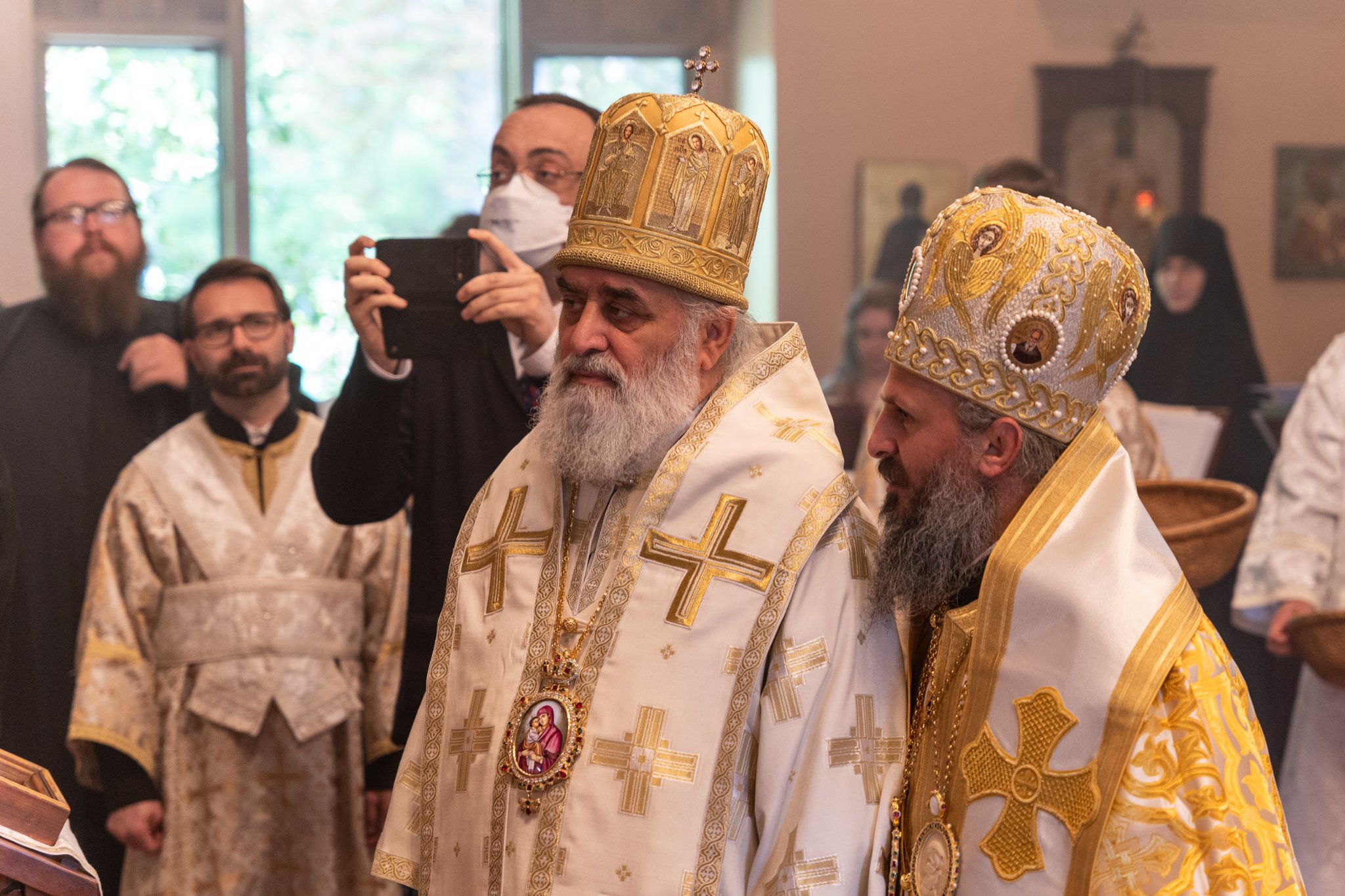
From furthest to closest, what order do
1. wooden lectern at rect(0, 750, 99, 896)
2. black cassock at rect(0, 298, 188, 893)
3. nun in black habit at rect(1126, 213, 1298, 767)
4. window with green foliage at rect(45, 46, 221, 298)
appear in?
nun in black habit at rect(1126, 213, 1298, 767) < window with green foliage at rect(45, 46, 221, 298) < black cassock at rect(0, 298, 188, 893) < wooden lectern at rect(0, 750, 99, 896)

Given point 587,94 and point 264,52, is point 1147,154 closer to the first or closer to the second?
point 587,94

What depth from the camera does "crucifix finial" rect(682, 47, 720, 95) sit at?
2346 mm

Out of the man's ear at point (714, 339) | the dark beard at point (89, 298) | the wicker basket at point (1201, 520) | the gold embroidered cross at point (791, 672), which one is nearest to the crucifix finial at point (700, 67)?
the man's ear at point (714, 339)

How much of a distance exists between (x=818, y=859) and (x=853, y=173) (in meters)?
4.93

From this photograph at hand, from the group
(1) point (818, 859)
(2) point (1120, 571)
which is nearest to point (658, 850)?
(1) point (818, 859)

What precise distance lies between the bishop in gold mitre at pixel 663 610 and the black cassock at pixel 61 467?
2174 mm

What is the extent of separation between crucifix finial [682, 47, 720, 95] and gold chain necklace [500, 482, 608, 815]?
0.88 metres

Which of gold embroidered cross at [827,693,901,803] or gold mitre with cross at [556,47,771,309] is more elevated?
gold mitre with cross at [556,47,771,309]

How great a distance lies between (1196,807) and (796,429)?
0.82 meters

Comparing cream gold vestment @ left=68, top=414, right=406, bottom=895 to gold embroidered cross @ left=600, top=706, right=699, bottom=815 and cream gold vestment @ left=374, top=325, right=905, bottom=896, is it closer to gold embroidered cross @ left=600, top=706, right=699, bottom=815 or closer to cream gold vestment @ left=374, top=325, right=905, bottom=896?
cream gold vestment @ left=374, top=325, right=905, bottom=896

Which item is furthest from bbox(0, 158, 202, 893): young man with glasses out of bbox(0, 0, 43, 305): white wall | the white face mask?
the white face mask

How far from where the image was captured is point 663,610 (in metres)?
2.14

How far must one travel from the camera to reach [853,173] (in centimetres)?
648

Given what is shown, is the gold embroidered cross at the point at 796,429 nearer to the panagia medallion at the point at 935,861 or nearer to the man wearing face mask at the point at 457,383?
the panagia medallion at the point at 935,861
